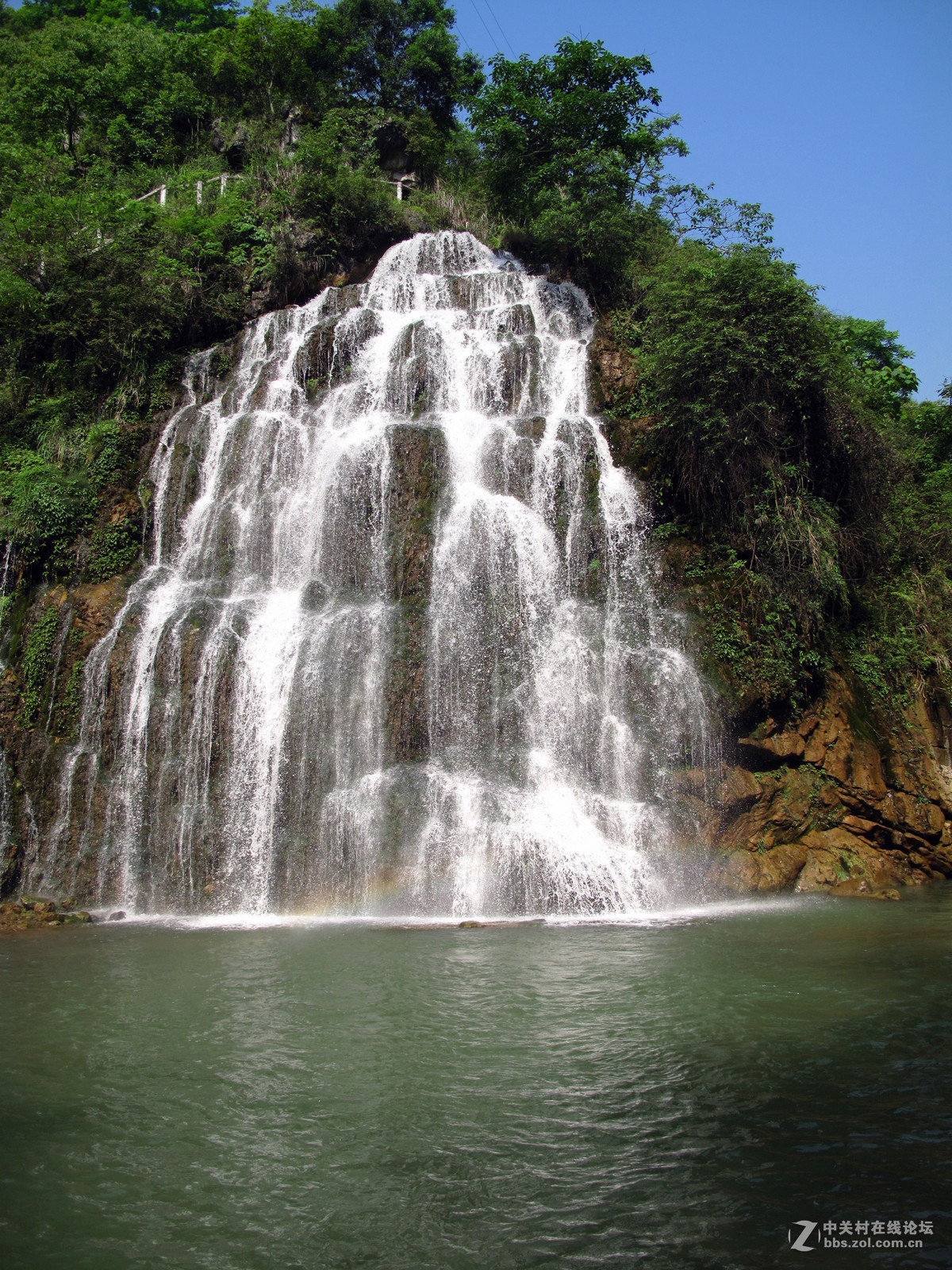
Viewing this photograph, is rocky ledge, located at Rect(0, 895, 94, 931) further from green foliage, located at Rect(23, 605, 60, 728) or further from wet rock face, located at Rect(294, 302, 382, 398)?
wet rock face, located at Rect(294, 302, 382, 398)

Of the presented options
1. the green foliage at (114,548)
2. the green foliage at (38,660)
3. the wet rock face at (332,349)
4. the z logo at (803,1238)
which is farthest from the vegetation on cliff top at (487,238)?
the z logo at (803,1238)

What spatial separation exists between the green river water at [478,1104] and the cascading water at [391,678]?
3.38 meters

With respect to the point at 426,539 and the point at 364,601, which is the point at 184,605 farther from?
the point at 426,539

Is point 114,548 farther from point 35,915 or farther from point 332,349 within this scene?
point 35,915

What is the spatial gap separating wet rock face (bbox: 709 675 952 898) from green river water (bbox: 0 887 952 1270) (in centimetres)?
368

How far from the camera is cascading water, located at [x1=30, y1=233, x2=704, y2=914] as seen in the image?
46.3ft

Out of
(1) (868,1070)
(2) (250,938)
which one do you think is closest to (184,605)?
(2) (250,938)

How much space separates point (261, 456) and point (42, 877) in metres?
9.87

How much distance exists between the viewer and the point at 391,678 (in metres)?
15.6

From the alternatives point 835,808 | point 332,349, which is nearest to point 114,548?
point 332,349

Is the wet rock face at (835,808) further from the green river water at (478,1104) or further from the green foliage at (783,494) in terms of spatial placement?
the green river water at (478,1104)

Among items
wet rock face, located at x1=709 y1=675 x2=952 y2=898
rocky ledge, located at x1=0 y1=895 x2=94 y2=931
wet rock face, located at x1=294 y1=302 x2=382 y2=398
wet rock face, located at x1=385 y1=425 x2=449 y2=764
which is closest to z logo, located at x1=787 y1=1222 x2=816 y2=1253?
wet rock face, located at x1=709 y1=675 x2=952 y2=898

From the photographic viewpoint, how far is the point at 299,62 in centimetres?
3425

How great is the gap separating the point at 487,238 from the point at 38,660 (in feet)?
61.5
